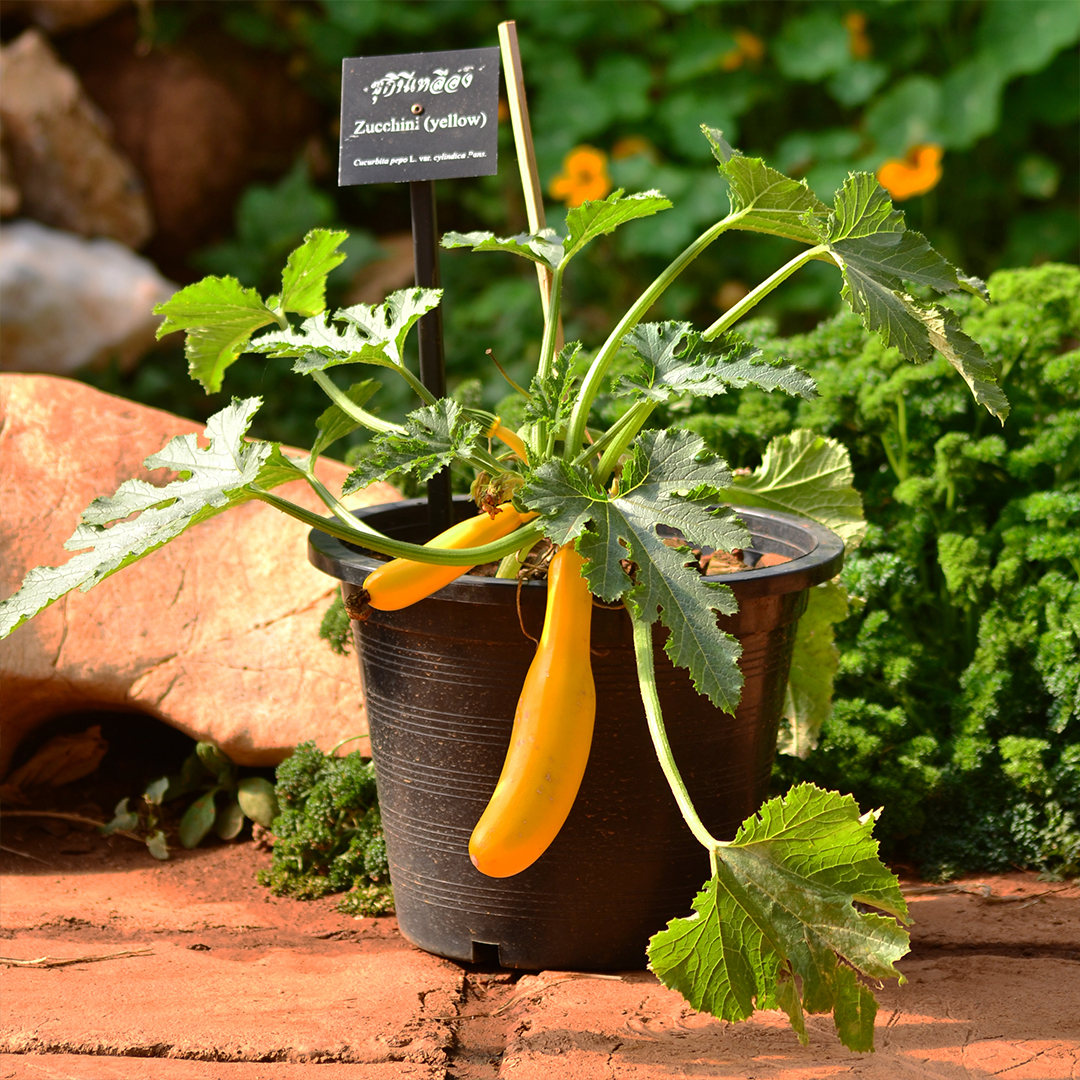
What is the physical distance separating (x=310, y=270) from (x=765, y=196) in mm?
698

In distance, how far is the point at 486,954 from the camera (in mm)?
1715

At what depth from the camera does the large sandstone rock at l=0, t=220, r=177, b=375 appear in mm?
4445

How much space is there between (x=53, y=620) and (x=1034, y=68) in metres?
4.00

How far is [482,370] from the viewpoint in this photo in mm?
4852

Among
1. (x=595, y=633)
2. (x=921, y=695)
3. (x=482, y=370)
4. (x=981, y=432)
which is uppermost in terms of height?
(x=482, y=370)

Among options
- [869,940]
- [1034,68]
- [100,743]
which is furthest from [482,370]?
[869,940]

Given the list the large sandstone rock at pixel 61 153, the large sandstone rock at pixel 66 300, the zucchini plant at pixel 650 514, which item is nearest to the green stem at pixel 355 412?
the zucchini plant at pixel 650 514

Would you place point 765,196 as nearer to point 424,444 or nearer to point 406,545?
point 424,444

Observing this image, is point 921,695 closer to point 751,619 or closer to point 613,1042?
point 751,619

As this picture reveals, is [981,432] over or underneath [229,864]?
over

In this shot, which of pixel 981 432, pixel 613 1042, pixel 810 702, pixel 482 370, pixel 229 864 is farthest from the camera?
pixel 482 370

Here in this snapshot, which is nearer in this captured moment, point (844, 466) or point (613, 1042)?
point (613, 1042)

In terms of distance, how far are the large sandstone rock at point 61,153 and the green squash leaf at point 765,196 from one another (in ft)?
12.7

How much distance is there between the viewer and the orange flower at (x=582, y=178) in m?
4.53
